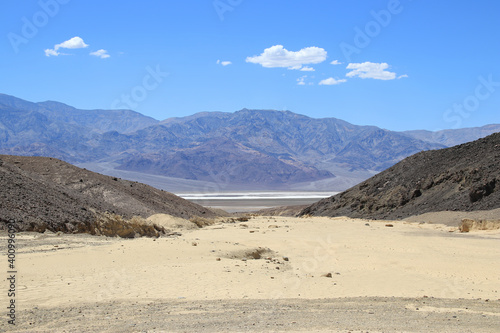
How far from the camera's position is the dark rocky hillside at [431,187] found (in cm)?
3300

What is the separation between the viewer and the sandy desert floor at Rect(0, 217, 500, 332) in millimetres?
8570

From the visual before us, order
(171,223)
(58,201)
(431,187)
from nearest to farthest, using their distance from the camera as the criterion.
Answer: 1. (58,201)
2. (171,223)
3. (431,187)

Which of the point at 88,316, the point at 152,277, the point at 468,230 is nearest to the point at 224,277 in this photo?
the point at 152,277

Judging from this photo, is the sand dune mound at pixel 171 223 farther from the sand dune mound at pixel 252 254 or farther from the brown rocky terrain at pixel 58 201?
the sand dune mound at pixel 252 254

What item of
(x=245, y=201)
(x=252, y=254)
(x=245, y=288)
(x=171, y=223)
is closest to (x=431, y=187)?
(x=171, y=223)

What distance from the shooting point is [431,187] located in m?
38.9

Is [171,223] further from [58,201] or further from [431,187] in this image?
[431,187]

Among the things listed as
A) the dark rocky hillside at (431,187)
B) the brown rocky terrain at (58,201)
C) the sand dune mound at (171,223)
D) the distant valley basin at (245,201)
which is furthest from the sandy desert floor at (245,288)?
the distant valley basin at (245,201)

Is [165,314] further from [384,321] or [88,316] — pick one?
[384,321]

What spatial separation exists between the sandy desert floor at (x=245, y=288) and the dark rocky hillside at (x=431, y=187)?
14181 mm

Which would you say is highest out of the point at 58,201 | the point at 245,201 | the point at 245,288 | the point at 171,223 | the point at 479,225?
the point at 245,201

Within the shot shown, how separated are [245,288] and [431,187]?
31.0 meters

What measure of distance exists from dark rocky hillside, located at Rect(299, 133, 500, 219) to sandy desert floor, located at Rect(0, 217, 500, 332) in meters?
14.2

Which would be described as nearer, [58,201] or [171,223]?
[58,201]
